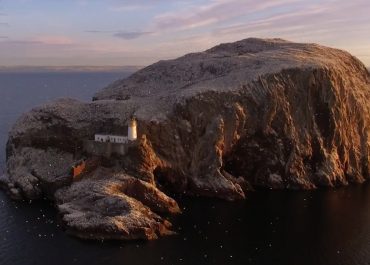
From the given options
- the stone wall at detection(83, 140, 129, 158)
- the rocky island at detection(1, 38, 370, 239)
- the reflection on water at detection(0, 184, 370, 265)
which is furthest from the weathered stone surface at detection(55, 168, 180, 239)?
the stone wall at detection(83, 140, 129, 158)

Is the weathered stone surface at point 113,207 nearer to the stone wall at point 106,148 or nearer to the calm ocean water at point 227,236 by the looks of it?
the calm ocean water at point 227,236

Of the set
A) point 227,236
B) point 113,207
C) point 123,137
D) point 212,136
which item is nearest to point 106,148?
point 123,137

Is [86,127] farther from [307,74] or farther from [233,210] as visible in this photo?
[307,74]

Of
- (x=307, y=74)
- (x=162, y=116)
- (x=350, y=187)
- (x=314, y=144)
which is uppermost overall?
(x=307, y=74)

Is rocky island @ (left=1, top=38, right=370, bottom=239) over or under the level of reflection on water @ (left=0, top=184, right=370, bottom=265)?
over

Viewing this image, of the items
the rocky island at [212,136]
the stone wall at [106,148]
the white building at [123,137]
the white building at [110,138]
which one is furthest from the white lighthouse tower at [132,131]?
the stone wall at [106,148]

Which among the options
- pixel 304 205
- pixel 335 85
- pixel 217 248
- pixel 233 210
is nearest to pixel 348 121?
pixel 335 85

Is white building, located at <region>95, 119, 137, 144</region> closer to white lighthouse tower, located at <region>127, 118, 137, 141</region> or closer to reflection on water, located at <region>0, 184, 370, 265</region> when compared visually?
white lighthouse tower, located at <region>127, 118, 137, 141</region>
